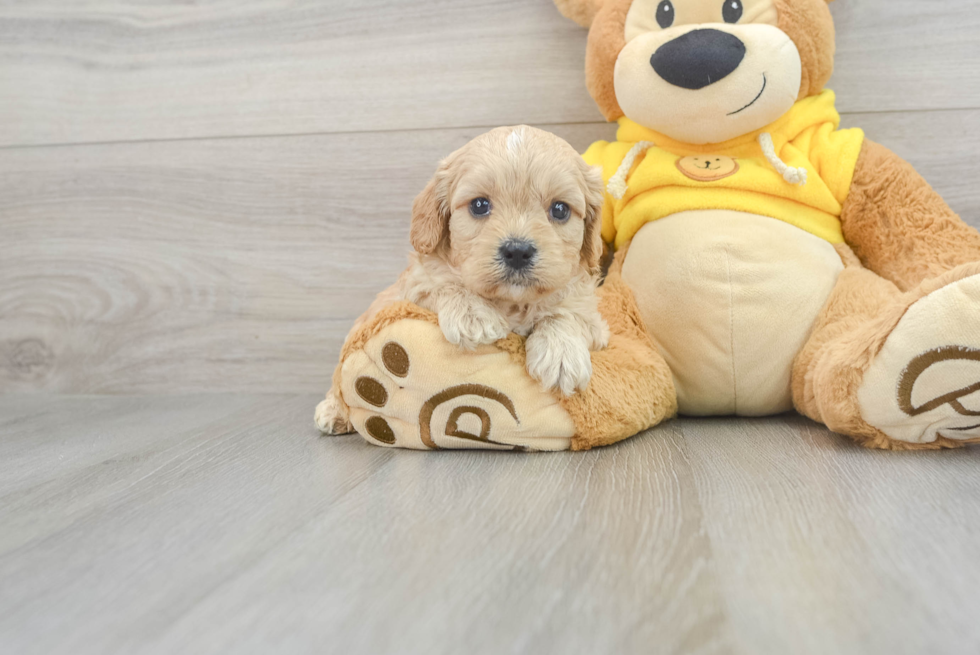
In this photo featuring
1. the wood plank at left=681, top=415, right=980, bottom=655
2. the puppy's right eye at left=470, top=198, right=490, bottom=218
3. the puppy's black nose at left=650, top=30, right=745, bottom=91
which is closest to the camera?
the wood plank at left=681, top=415, right=980, bottom=655

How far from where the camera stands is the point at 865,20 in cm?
139

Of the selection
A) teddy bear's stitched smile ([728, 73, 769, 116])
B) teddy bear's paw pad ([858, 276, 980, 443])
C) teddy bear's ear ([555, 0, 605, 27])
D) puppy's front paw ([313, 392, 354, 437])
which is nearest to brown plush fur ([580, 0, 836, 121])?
teddy bear's ear ([555, 0, 605, 27])

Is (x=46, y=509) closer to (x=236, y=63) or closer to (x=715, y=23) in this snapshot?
(x=236, y=63)

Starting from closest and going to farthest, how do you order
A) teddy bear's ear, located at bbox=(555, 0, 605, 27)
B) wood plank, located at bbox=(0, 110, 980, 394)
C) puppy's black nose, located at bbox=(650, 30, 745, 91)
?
puppy's black nose, located at bbox=(650, 30, 745, 91), teddy bear's ear, located at bbox=(555, 0, 605, 27), wood plank, located at bbox=(0, 110, 980, 394)

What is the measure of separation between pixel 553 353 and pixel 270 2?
1113mm

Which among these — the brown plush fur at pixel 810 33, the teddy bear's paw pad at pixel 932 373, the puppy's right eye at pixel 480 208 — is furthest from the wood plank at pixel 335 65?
the teddy bear's paw pad at pixel 932 373

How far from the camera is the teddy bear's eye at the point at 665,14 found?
1.20 meters

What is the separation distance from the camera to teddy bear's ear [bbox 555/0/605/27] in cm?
132

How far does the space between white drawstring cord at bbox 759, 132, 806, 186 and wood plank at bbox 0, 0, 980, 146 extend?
0.32 m

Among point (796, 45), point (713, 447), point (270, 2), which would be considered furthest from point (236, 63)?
point (713, 447)

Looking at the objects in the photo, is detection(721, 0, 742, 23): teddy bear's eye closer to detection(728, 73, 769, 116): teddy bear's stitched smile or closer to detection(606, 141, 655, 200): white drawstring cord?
detection(728, 73, 769, 116): teddy bear's stitched smile

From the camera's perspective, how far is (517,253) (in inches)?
38.0

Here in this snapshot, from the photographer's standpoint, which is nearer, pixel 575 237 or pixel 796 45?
pixel 575 237

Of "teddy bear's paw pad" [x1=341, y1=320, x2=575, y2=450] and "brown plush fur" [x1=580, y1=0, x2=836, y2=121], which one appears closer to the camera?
"teddy bear's paw pad" [x1=341, y1=320, x2=575, y2=450]
